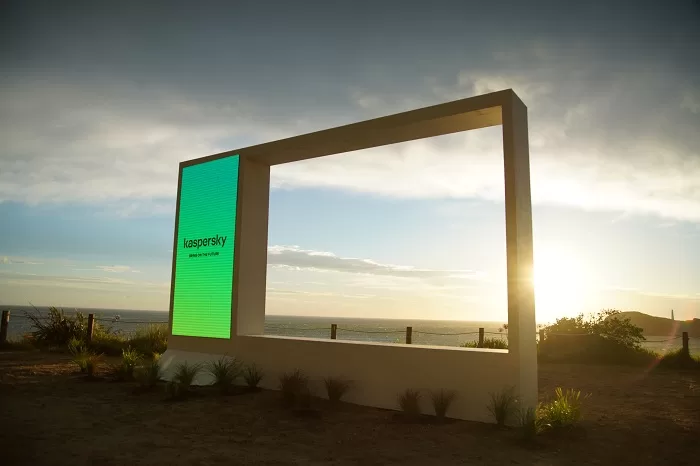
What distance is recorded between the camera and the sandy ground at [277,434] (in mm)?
4863

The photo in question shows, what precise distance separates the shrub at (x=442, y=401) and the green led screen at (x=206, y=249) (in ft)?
13.8

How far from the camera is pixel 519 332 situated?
6.11 meters

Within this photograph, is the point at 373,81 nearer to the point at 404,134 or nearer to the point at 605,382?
the point at 404,134

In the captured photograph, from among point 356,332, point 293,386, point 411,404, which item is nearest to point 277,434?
point 293,386

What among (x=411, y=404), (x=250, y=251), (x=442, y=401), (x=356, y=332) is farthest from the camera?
(x=356, y=332)

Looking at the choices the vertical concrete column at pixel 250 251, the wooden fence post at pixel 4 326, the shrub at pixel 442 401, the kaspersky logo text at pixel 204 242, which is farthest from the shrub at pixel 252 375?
the wooden fence post at pixel 4 326

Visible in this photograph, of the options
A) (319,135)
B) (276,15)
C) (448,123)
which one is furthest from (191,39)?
(448,123)

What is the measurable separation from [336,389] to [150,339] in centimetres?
818

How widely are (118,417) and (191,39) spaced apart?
6.35m

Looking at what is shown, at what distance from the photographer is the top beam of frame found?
686 centimetres

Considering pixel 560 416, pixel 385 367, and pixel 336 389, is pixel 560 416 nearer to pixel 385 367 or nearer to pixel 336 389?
pixel 385 367

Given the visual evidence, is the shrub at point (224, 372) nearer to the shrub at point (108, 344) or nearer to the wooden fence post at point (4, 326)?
the shrub at point (108, 344)

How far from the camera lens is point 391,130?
7.66 metres

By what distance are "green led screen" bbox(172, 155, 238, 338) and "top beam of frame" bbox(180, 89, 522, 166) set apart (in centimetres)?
73
